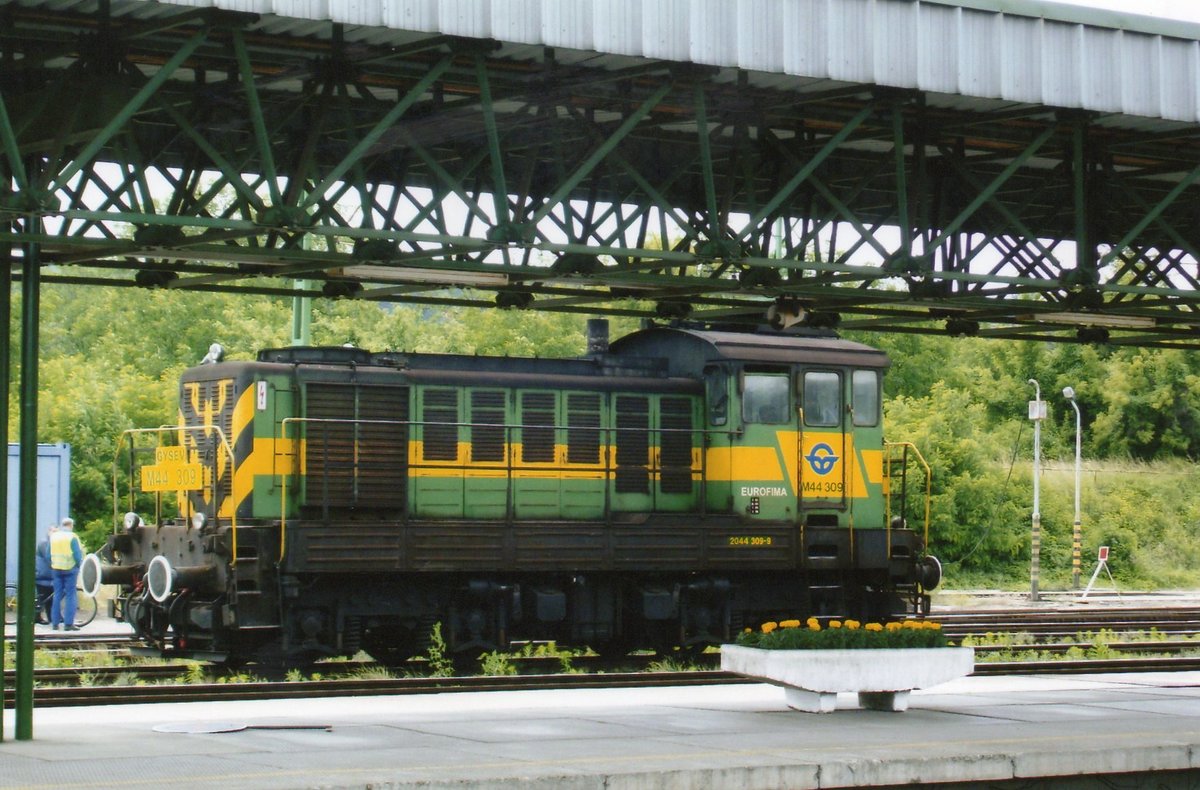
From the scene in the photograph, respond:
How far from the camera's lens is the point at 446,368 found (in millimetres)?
18578

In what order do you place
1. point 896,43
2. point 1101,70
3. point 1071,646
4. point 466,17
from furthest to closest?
point 1071,646, point 1101,70, point 896,43, point 466,17

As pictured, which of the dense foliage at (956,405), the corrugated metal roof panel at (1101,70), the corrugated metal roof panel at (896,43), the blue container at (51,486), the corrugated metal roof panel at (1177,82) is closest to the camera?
the corrugated metal roof panel at (896,43)

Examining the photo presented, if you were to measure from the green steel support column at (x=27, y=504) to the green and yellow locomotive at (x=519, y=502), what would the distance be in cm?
562

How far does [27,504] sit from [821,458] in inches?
437

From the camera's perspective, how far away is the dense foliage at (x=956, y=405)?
37875 mm

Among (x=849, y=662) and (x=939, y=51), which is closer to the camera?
(x=939, y=51)

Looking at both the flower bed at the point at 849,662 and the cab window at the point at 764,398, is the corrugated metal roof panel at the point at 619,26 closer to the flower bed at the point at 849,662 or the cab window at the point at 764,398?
the flower bed at the point at 849,662

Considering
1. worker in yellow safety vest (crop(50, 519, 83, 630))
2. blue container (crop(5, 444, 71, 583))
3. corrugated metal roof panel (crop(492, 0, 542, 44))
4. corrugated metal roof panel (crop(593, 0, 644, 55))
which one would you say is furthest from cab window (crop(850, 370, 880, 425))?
blue container (crop(5, 444, 71, 583))

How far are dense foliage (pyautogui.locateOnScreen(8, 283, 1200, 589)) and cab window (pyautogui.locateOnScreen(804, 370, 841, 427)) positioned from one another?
1943cm

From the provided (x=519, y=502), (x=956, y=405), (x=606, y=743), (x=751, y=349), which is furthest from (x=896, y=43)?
(x=956, y=405)

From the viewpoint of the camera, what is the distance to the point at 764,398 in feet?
63.8

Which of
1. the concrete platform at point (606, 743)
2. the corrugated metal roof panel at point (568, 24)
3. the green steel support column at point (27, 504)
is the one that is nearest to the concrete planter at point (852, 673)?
the concrete platform at point (606, 743)

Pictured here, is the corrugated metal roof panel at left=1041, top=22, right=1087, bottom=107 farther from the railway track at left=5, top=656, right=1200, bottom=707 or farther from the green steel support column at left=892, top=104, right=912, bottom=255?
the railway track at left=5, top=656, right=1200, bottom=707

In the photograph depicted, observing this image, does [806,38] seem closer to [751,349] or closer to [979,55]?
[979,55]
